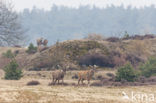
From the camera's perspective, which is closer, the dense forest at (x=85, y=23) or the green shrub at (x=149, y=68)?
the green shrub at (x=149, y=68)

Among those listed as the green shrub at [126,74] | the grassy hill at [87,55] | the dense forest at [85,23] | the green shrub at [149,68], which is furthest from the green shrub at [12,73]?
the dense forest at [85,23]

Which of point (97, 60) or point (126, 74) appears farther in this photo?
point (97, 60)

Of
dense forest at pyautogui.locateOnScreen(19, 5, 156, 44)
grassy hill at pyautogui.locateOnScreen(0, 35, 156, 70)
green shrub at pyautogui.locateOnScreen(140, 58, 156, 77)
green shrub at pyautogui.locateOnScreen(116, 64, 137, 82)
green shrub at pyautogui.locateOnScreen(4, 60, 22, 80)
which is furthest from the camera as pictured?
dense forest at pyautogui.locateOnScreen(19, 5, 156, 44)

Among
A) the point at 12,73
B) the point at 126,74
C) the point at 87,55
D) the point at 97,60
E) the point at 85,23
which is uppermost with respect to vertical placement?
the point at 85,23

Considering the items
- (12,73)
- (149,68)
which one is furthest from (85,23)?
(12,73)

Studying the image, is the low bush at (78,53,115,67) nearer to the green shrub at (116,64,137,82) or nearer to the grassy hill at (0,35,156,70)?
the grassy hill at (0,35,156,70)

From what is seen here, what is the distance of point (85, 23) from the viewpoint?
560 feet

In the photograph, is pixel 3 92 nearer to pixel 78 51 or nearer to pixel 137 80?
pixel 137 80

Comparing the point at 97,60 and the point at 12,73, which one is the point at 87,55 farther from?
the point at 12,73

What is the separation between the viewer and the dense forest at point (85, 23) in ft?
526

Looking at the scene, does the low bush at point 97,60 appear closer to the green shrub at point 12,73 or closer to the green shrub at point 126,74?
the green shrub at point 126,74

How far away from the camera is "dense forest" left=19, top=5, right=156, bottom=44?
160m

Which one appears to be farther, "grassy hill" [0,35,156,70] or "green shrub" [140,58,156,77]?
"grassy hill" [0,35,156,70]

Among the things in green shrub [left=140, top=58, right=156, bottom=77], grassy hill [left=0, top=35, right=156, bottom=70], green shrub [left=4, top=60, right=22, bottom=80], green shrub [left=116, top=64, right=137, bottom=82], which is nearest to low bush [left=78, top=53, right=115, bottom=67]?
grassy hill [left=0, top=35, right=156, bottom=70]
